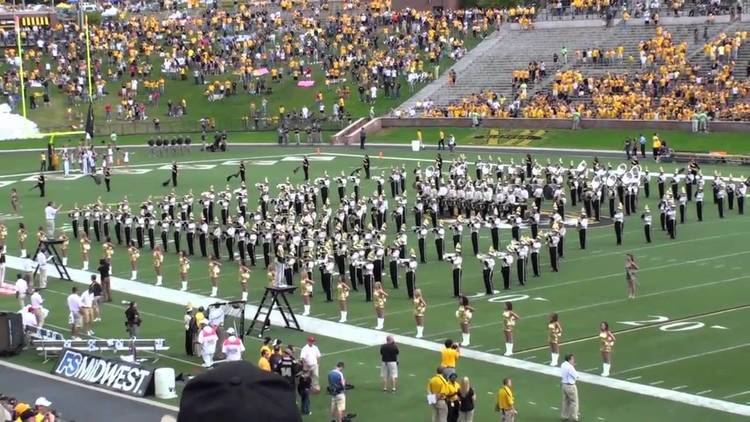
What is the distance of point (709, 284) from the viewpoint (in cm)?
2284

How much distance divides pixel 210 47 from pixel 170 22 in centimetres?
406

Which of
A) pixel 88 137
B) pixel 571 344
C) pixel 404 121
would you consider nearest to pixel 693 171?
pixel 571 344

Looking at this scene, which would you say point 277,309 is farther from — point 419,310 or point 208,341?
point 208,341

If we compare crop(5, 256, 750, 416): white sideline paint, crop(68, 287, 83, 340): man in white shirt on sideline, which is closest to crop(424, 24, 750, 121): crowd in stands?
crop(5, 256, 750, 416): white sideline paint

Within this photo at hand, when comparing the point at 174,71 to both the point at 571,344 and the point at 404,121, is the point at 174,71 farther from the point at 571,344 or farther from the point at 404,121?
the point at 571,344

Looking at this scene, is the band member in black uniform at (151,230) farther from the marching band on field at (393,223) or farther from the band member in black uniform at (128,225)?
the band member in black uniform at (128,225)

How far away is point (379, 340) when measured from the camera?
19.5 metres

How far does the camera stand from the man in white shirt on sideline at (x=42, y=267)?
82.5 feet

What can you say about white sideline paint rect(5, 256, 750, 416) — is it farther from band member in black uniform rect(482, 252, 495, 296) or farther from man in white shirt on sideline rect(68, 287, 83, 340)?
band member in black uniform rect(482, 252, 495, 296)

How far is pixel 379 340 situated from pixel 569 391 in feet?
17.3

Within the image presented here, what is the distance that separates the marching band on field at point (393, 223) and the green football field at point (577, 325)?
1.26 feet

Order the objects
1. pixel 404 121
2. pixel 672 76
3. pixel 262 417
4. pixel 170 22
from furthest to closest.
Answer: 1. pixel 170 22
2. pixel 404 121
3. pixel 672 76
4. pixel 262 417

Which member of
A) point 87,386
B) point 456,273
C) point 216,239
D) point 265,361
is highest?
point 265,361

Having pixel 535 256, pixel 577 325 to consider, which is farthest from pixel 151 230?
pixel 577 325
